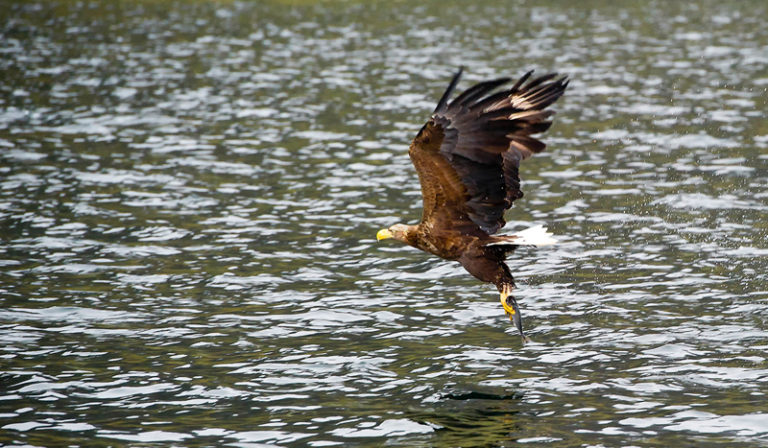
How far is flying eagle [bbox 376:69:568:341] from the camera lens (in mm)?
9000

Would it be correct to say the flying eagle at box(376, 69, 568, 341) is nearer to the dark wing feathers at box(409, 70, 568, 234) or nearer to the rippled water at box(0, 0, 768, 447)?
the dark wing feathers at box(409, 70, 568, 234)

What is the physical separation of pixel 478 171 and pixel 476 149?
29cm

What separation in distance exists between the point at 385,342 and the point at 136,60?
2246 centimetres

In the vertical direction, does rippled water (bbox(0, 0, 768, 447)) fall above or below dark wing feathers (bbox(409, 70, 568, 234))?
below

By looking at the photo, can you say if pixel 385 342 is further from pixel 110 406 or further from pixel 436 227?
pixel 110 406

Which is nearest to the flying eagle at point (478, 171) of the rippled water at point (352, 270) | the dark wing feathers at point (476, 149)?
the dark wing feathers at point (476, 149)

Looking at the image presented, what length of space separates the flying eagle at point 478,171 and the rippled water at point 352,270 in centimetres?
108

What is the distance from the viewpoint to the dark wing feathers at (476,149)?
29.3 ft

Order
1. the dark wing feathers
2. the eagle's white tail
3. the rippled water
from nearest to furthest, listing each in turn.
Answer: the rippled water, the dark wing feathers, the eagle's white tail

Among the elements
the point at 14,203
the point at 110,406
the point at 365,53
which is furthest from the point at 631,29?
the point at 110,406

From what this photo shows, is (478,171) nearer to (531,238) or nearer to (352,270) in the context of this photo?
(531,238)

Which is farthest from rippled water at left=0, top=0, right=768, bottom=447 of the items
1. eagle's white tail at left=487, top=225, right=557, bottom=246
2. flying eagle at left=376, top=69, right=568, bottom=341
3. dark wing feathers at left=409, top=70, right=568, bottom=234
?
dark wing feathers at left=409, top=70, right=568, bottom=234

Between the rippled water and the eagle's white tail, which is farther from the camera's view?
the eagle's white tail

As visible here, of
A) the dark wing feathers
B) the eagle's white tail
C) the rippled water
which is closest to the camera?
the rippled water
